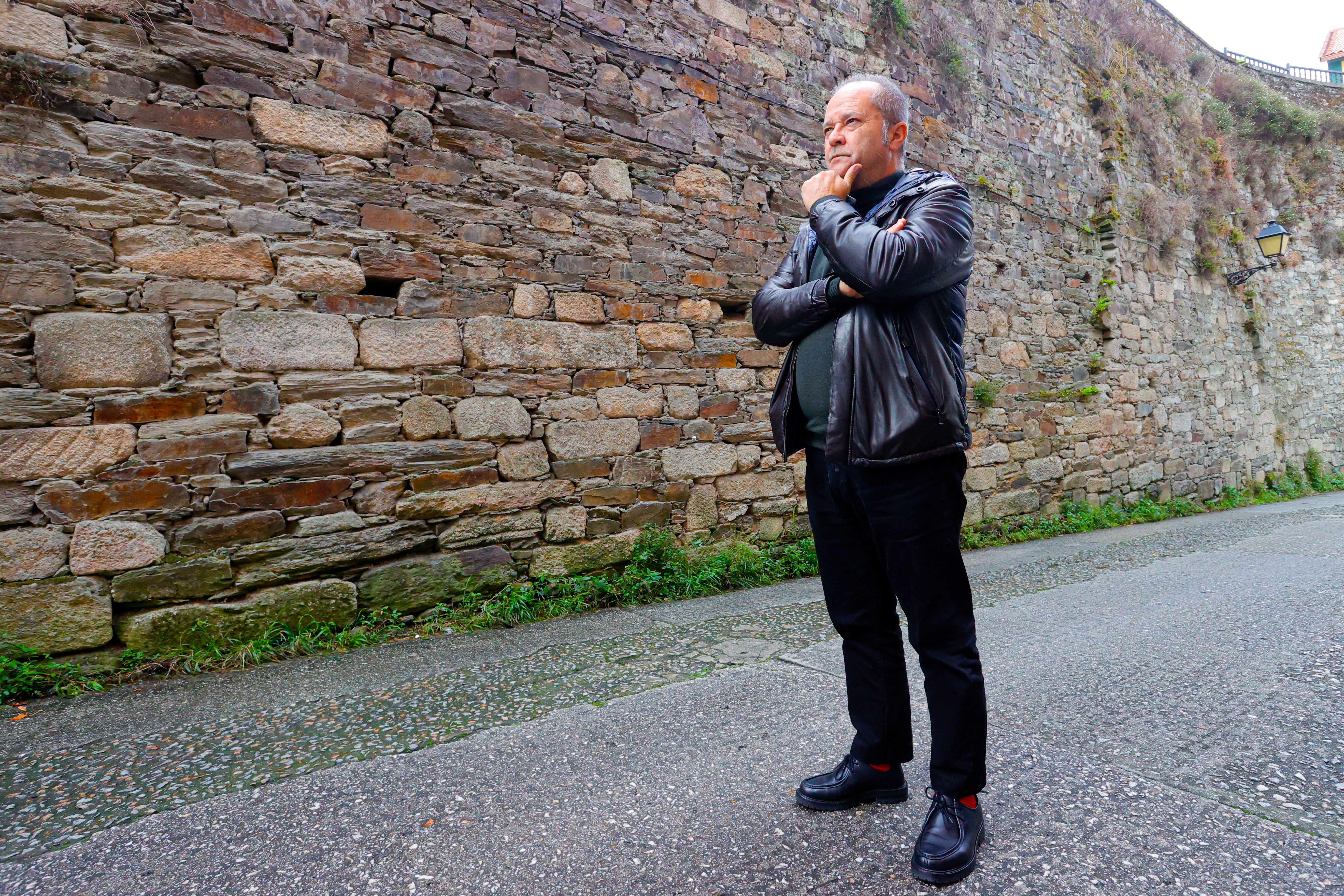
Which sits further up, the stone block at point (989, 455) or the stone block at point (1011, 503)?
the stone block at point (989, 455)

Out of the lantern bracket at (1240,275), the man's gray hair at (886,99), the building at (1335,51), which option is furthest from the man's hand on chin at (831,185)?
the building at (1335,51)

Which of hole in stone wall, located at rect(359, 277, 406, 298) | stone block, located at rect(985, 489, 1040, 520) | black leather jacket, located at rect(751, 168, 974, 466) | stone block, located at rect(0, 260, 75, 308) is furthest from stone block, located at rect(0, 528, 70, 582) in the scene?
stone block, located at rect(985, 489, 1040, 520)

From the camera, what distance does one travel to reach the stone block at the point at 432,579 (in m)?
3.44

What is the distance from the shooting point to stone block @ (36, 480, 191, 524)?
9.11 feet

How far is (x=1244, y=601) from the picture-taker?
12.3ft

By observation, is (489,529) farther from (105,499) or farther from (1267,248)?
(1267,248)

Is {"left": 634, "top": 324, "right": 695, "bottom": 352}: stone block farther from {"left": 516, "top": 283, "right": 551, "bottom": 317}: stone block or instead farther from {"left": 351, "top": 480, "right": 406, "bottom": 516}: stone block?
{"left": 351, "top": 480, "right": 406, "bottom": 516}: stone block

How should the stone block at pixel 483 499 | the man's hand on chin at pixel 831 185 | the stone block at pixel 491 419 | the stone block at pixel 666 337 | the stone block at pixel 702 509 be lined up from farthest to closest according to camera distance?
1. the stone block at pixel 702 509
2. the stone block at pixel 666 337
3. the stone block at pixel 491 419
4. the stone block at pixel 483 499
5. the man's hand on chin at pixel 831 185

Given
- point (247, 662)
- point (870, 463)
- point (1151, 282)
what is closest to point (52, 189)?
point (247, 662)

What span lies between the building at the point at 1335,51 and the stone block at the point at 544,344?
94.3ft

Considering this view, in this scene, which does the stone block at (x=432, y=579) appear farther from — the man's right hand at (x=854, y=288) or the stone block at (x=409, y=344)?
the man's right hand at (x=854, y=288)

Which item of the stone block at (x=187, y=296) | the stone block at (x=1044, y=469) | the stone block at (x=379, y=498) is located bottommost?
the stone block at (x=1044, y=469)

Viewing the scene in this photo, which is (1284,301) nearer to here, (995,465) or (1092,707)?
(995,465)

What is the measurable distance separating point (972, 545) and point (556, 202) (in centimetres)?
441
